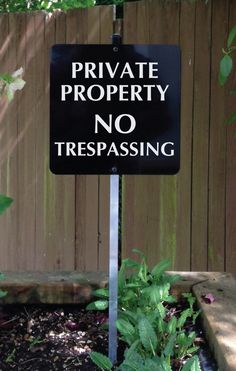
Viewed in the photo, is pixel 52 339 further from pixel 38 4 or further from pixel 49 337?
pixel 38 4

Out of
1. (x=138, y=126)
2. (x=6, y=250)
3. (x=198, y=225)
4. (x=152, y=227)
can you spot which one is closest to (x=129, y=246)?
(x=152, y=227)

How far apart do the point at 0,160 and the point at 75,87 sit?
6.33 ft

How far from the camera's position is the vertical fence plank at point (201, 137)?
353cm

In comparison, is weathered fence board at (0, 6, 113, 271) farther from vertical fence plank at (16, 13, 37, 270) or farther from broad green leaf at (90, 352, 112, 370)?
broad green leaf at (90, 352, 112, 370)

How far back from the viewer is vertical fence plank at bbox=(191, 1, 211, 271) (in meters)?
3.53

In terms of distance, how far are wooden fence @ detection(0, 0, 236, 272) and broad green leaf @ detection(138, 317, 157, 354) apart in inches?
72.6

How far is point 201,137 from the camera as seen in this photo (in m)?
3.57

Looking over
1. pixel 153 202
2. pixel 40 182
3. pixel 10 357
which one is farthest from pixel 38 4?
pixel 10 357

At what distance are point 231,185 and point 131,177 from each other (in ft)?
1.94

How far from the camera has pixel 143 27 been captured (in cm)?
355

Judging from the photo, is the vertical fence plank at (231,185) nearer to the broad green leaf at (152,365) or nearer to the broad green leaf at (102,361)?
the broad green leaf at (102,361)

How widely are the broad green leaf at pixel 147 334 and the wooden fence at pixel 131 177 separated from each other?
1.85 meters

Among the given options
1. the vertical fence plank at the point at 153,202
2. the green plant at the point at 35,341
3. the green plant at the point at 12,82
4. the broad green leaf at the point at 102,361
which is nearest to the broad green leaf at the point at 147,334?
the broad green leaf at the point at 102,361

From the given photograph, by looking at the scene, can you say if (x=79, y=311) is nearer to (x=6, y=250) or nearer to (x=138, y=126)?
(x=138, y=126)
